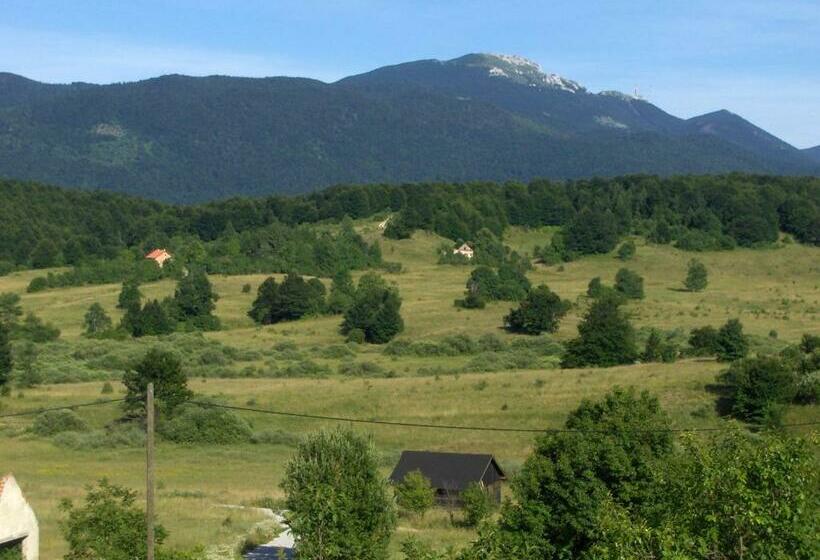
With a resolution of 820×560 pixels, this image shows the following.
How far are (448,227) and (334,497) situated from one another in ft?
342

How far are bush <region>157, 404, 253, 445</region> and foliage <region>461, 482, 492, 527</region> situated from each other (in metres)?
16.9

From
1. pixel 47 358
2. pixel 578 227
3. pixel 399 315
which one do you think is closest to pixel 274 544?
pixel 47 358

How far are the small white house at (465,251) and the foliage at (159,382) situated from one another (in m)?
70.0

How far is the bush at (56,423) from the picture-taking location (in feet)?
158

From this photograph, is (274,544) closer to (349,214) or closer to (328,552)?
(328,552)

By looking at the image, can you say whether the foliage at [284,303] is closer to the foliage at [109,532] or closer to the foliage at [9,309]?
the foliage at [9,309]

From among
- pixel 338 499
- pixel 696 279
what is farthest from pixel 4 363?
pixel 696 279

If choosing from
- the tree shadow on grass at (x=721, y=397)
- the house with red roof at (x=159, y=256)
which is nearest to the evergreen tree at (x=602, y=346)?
the tree shadow on grass at (x=721, y=397)

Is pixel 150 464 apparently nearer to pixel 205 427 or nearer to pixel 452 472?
pixel 452 472

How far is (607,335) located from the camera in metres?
60.1

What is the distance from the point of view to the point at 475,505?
32.2 metres

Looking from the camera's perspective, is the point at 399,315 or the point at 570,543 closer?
the point at 570,543

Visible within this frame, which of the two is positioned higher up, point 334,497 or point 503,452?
point 334,497

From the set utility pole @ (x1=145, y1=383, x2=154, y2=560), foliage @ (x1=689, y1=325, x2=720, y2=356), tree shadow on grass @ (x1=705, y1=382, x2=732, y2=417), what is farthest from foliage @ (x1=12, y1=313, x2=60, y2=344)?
utility pole @ (x1=145, y1=383, x2=154, y2=560)
